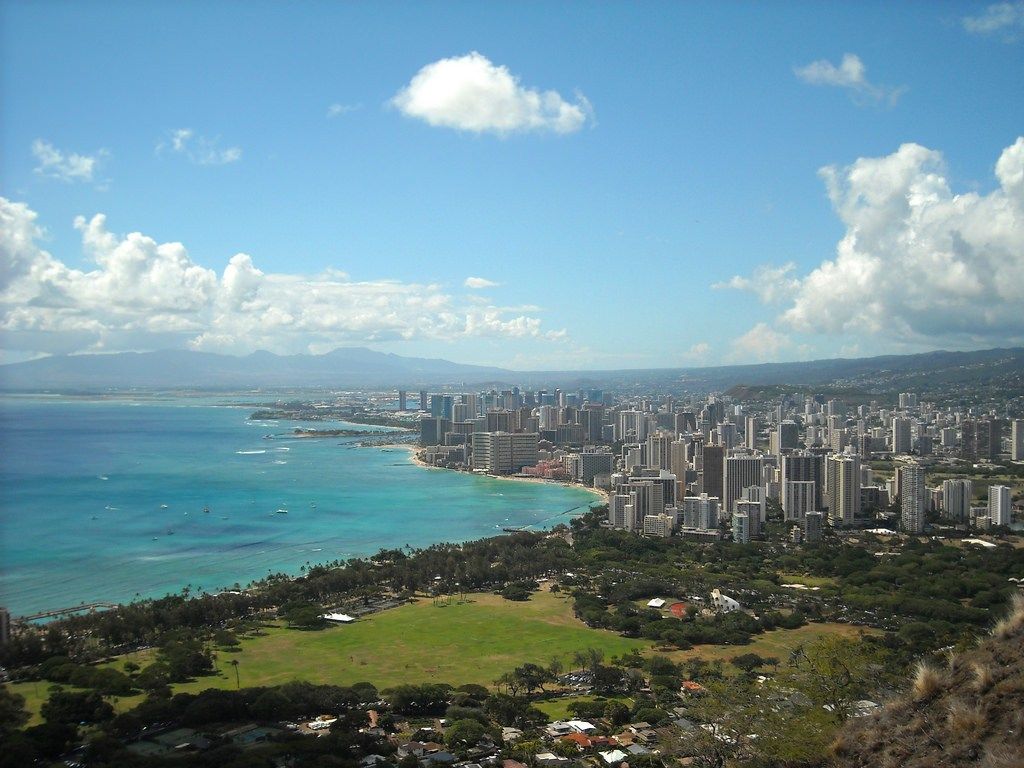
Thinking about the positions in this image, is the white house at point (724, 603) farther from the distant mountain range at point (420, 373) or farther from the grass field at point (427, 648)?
the distant mountain range at point (420, 373)

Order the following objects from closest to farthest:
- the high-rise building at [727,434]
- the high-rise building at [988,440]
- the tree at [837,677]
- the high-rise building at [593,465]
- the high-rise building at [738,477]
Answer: the tree at [837,677] < the high-rise building at [738,477] < the high-rise building at [593,465] < the high-rise building at [988,440] < the high-rise building at [727,434]

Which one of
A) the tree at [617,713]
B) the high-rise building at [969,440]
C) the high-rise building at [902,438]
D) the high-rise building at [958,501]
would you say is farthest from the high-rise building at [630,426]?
the tree at [617,713]

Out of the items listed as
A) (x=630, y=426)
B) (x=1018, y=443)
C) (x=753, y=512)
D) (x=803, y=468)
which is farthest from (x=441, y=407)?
(x=753, y=512)

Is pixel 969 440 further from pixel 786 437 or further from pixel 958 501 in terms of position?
pixel 958 501

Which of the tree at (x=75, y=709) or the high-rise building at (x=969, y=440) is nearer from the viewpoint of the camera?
the tree at (x=75, y=709)

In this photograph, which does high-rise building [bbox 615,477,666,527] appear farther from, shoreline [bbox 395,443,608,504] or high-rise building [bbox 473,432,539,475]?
high-rise building [bbox 473,432,539,475]
